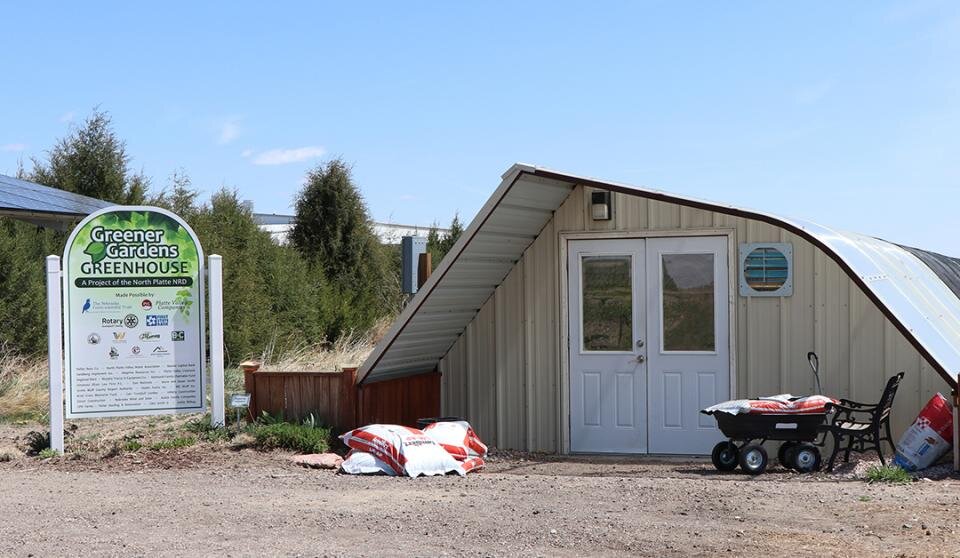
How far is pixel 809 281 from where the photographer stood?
10875mm

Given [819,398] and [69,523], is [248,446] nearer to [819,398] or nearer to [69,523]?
[69,523]

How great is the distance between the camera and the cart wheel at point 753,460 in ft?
31.8

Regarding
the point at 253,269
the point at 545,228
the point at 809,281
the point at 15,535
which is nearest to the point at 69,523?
the point at 15,535

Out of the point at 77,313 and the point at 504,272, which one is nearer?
the point at 77,313

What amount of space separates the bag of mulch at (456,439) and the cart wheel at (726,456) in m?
2.20

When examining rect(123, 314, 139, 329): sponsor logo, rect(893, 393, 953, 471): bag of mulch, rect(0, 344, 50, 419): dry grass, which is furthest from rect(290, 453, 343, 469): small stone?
rect(893, 393, 953, 471): bag of mulch

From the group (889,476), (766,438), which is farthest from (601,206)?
(889,476)

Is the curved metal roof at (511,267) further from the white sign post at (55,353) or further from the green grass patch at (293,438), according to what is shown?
the white sign post at (55,353)

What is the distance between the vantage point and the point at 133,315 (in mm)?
11164

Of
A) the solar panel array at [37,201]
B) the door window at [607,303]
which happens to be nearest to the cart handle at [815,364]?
the door window at [607,303]

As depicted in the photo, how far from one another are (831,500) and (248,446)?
564cm

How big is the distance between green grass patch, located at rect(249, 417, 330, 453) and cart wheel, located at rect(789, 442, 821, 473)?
14.5 feet

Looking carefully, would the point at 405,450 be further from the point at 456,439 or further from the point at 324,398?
the point at 324,398

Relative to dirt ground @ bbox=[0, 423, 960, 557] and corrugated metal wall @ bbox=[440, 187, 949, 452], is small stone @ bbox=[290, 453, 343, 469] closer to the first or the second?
dirt ground @ bbox=[0, 423, 960, 557]
